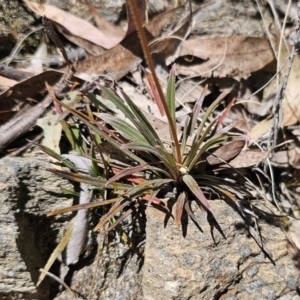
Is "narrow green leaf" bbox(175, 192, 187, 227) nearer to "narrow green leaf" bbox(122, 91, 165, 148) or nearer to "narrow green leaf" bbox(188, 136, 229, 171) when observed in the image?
"narrow green leaf" bbox(188, 136, 229, 171)

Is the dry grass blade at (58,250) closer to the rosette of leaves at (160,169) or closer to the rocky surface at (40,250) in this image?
Answer: the rocky surface at (40,250)

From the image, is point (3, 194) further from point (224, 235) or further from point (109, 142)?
point (224, 235)

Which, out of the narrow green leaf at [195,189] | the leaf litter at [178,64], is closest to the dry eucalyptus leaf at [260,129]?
the leaf litter at [178,64]

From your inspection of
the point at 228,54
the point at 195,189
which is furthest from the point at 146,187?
the point at 228,54

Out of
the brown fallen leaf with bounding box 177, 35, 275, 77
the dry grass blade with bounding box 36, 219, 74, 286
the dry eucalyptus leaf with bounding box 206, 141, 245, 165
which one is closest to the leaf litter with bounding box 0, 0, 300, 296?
the brown fallen leaf with bounding box 177, 35, 275, 77

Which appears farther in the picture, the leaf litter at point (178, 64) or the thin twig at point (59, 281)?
the leaf litter at point (178, 64)

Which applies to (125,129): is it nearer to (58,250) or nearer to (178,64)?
(58,250)
